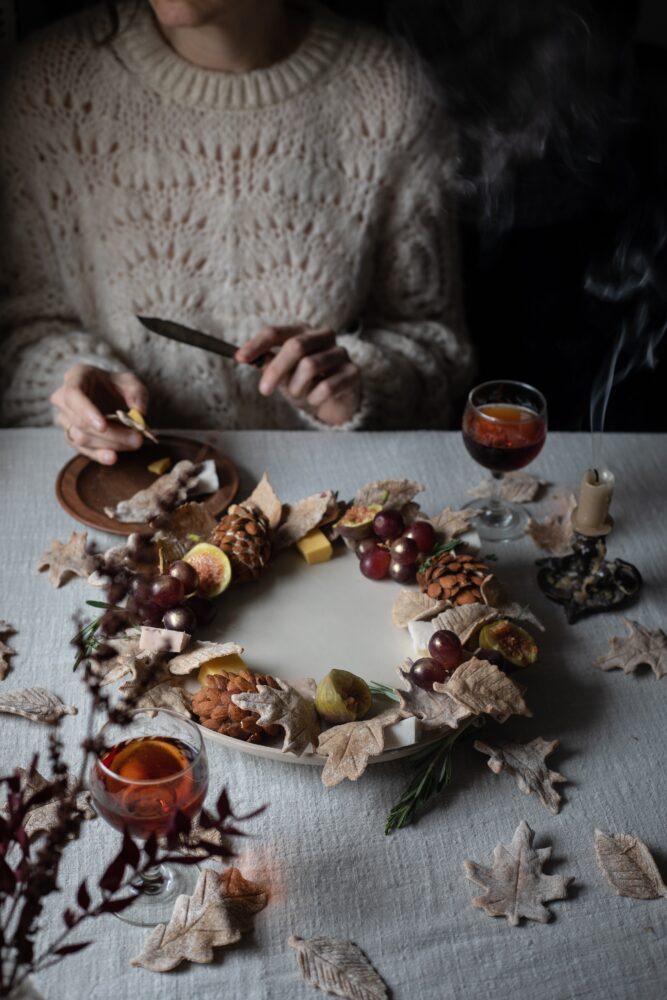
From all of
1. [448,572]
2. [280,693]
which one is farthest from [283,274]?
[280,693]

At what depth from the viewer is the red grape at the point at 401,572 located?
3.96 ft

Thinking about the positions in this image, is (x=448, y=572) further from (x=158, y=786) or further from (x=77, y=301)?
(x=77, y=301)

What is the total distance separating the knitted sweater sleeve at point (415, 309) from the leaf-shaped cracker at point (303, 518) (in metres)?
0.50

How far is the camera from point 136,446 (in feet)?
4.74

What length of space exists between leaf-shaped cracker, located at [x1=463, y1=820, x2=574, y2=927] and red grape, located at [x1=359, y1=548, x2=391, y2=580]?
0.39m

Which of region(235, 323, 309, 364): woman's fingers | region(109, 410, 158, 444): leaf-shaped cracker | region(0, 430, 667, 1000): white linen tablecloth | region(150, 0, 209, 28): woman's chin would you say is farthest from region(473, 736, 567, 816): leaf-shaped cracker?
region(150, 0, 209, 28): woman's chin

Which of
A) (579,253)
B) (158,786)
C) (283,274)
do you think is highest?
(158,786)

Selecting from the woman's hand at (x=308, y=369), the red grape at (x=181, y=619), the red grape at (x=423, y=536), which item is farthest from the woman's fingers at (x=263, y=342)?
the red grape at (x=181, y=619)

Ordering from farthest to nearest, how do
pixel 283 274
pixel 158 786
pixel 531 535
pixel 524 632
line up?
pixel 283 274
pixel 531 535
pixel 524 632
pixel 158 786

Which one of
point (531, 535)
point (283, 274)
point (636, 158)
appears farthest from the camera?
point (636, 158)

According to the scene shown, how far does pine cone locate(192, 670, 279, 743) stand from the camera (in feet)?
3.17

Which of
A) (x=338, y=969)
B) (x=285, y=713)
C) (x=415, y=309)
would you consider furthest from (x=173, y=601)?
(x=415, y=309)

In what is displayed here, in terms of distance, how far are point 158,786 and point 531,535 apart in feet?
2.40

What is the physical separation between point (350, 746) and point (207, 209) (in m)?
1.20
